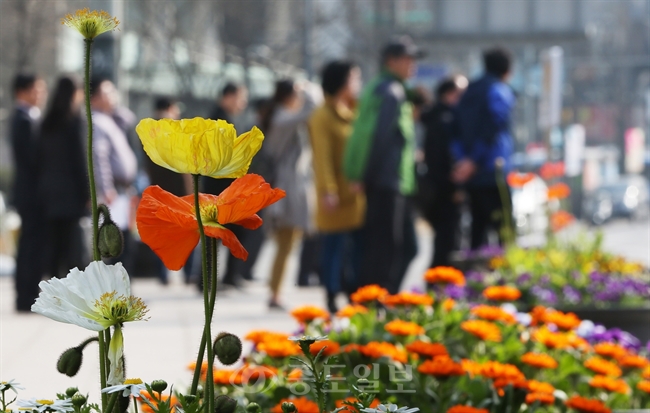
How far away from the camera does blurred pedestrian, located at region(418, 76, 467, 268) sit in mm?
9273

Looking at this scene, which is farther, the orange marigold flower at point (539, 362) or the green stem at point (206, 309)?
the orange marigold flower at point (539, 362)

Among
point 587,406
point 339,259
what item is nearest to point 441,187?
point 339,259

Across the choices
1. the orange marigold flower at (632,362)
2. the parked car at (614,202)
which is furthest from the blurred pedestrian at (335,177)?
the parked car at (614,202)

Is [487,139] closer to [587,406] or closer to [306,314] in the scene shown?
[306,314]

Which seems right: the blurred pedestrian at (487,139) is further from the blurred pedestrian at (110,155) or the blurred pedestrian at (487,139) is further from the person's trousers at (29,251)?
the person's trousers at (29,251)

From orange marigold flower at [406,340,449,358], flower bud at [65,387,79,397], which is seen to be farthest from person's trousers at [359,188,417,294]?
flower bud at [65,387,79,397]

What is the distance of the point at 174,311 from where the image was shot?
856 centimetres

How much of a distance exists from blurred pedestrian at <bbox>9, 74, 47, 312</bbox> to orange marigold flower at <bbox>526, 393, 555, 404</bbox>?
5794 millimetres

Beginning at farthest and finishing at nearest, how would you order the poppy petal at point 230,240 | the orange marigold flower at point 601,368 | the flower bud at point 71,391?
1. the orange marigold flower at point 601,368
2. the flower bud at point 71,391
3. the poppy petal at point 230,240

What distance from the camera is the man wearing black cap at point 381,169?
7.23 meters

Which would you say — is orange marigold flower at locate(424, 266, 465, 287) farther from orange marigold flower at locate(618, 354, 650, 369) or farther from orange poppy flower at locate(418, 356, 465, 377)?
orange poppy flower at locate(418, 356, 465, 377)

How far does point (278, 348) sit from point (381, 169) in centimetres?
419

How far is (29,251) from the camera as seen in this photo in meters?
8.30

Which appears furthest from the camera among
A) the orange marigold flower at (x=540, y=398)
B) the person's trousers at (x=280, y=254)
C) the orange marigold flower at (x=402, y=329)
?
the person's trousers at (x=280, y=254)
